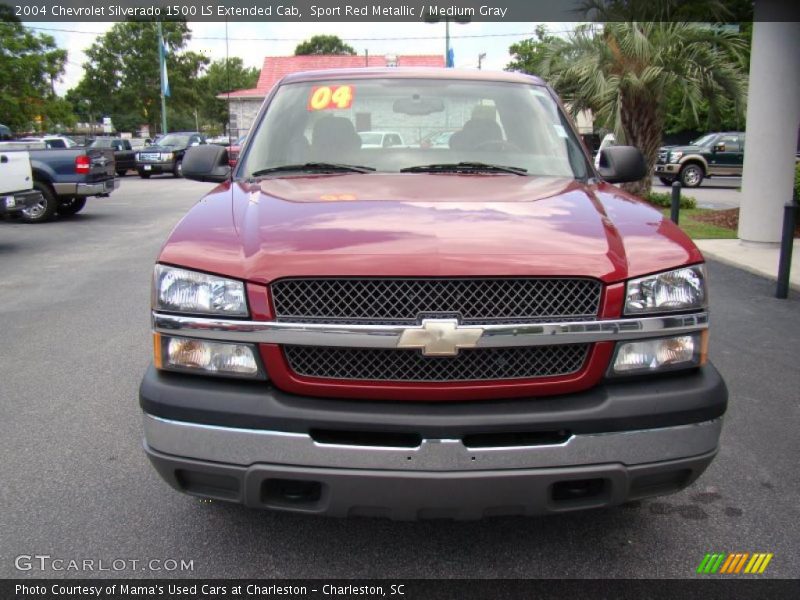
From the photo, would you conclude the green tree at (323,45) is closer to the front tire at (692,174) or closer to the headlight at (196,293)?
the front tire at (692,174)

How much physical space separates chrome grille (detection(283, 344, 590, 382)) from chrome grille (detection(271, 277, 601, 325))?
112mm

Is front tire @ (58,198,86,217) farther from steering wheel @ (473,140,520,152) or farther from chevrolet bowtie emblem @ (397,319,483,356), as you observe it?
chevrolet bowtie emblem @ (397,319,483,356)

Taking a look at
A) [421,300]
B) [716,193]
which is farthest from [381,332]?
[716,193]

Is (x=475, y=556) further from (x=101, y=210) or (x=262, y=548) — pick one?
(x=101, y=210)

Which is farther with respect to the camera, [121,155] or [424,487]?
[121,155]

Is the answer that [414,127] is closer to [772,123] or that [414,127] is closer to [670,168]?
[772,123]

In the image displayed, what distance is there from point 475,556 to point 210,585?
100 centimetres

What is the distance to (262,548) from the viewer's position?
3.08m

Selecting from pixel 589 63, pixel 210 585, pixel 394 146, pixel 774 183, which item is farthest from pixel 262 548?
pixel 589 63

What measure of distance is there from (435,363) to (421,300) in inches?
8.7

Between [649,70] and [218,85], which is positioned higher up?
[218,85]

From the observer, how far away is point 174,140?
31.4 m

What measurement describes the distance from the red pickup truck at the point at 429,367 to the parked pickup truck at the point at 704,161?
948 inches

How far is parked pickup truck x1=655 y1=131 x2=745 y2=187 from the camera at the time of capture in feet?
82.6
